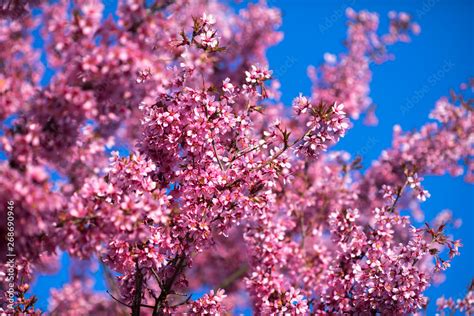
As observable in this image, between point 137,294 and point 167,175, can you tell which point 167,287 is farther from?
→ point 167,175

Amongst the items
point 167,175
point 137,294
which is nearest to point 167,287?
point 137,294

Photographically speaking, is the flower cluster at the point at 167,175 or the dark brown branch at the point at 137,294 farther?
the dark brown branch at the point at 137,294

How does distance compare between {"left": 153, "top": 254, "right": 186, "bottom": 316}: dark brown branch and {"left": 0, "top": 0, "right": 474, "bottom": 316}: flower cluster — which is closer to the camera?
{"left": 0, "top": 0, "right": 474, "bottom": 316}: flower cluster

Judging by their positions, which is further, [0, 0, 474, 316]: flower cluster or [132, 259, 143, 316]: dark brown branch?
[132, 259, 143, 316]: dark brown branch

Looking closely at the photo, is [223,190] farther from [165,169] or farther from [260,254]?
[260,254]

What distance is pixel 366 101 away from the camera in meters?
15.6

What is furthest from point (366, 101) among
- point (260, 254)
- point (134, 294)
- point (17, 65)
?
point (17, 65)

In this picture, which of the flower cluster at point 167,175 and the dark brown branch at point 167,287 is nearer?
the flower cluster at point 167,175

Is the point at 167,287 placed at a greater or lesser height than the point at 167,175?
lesser

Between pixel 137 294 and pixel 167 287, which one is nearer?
pixel 137 294

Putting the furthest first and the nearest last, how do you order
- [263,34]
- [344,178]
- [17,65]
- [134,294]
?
[263,34]
[344,178]
[134,294]
[17,65]

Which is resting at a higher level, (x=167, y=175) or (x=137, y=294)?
(x=167, y=175)

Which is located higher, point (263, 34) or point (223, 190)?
point (263, 34)

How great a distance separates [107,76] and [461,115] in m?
13.1
